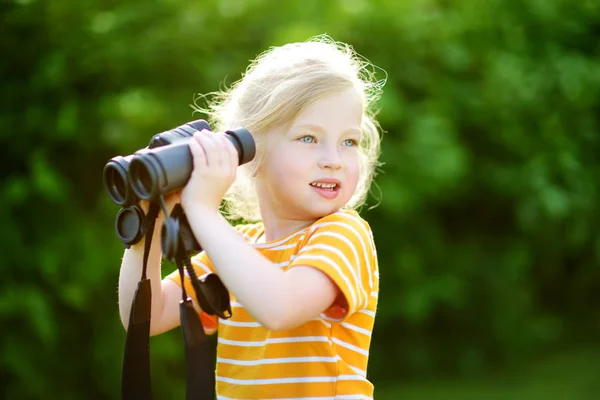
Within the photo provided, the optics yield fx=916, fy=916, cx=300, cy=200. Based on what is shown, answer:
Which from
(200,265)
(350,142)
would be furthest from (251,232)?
(350,142)

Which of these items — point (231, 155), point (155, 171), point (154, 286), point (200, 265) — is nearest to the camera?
point (155, 171)

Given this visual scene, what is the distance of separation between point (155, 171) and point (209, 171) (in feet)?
0.40

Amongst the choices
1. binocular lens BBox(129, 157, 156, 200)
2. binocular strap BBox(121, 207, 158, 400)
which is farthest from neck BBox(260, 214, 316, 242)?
binocular lens BBox(129, 157, 156, 200)

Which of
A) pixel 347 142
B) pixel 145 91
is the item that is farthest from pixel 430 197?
pixel 347 142

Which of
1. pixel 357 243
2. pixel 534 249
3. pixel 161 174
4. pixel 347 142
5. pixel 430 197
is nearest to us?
pixel 161 174

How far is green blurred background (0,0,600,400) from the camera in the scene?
3859 millimetres

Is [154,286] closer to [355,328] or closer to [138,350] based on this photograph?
[138,350]

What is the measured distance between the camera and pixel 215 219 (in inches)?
71.6

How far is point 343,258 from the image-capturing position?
1916mm

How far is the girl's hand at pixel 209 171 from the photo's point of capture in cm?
182

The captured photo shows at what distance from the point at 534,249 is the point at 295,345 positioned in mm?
3634

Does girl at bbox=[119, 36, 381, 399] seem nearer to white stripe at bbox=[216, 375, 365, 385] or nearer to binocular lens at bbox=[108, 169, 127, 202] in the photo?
white stripe at bbox=[216, 375, 365, 385]

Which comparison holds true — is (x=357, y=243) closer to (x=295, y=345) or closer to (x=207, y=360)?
(x=295, y=345)

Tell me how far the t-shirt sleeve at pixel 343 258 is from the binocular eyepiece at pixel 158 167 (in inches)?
9.5
